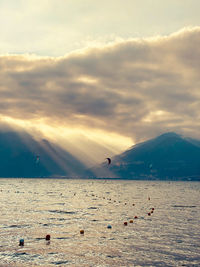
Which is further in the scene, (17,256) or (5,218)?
(5,218)

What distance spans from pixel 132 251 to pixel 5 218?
3091 centimetres

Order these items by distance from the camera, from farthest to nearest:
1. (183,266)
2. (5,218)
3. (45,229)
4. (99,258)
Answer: (5,218) → (45,229) → (99,258) → (183,266)

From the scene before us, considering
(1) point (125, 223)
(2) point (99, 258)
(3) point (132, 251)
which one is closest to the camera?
(2) point (99, 258)

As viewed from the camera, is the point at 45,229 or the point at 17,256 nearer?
the point at 17,256

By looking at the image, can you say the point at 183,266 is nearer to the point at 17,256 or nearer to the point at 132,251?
the point at 132,251

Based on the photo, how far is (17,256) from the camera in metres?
30.6

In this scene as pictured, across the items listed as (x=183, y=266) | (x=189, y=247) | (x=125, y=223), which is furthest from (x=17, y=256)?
(x=125, y=223)

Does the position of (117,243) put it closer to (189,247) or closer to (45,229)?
(189,247)

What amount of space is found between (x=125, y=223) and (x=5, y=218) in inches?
887

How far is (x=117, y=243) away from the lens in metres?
36.9

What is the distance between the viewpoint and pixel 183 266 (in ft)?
92.5

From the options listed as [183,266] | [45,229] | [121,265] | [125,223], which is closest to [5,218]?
[45,229]

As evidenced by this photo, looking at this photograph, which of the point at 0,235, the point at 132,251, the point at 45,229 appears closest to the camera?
the point at 132,251

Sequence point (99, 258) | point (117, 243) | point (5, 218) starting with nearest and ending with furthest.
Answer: point (99, 258), point (117, 243), point (5, 218)
